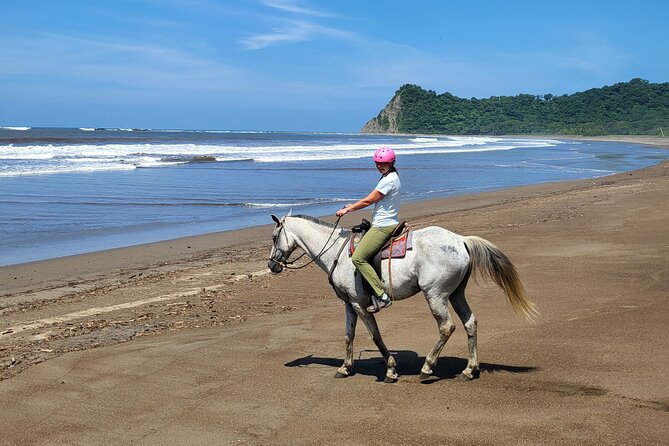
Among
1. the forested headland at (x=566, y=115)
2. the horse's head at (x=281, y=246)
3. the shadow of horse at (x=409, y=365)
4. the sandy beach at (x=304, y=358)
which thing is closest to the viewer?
the sandy beach at (x=304, y=358)

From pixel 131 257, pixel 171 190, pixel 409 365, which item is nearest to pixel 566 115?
pixel 171 190

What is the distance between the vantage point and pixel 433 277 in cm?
702

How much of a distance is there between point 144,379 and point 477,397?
3.29 m

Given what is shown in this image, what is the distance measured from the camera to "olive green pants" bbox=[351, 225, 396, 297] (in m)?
7.12

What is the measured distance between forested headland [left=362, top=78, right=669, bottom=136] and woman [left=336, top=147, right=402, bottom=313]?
12104cm

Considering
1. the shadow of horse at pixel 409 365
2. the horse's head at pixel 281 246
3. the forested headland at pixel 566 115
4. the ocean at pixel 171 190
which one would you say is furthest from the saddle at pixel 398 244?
the forested headland at pixel 566 115

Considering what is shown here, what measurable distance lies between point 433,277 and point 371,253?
643mm

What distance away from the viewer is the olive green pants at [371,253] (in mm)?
7121

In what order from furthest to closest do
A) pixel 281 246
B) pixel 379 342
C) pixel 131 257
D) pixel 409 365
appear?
pixel 131 257 < pixel 281 246 < pixel 409 365 < pixel 379 342

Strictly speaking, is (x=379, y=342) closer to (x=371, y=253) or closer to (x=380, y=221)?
(x=371, y=253)

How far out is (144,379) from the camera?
7.37 meters

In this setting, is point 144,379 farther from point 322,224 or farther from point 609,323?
point 609,323

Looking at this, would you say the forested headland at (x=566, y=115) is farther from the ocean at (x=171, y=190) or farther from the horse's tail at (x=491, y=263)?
the horse's tail at (x=491, y=263)

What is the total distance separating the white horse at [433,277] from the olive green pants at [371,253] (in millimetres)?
111
